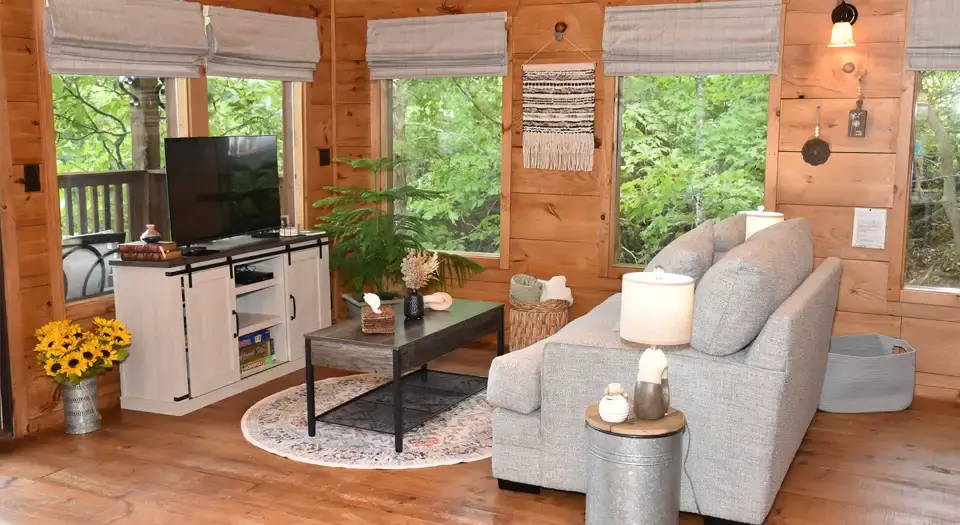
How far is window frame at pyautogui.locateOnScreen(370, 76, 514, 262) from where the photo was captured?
591 cm

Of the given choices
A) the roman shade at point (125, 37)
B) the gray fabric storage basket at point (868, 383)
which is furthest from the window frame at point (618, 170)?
the roman shade at point (125, 37)

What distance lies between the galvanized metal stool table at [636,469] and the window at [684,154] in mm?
2661

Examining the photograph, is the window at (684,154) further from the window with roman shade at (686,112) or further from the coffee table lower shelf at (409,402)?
the coffee table lower shelf at (409,402)

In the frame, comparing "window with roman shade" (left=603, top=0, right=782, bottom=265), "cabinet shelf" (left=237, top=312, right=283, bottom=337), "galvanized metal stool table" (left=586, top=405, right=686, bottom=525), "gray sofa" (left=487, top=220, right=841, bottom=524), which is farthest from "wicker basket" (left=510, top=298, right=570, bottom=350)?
"galvanized metal stool table" (left=586, top=405, right=686, bottom=525)

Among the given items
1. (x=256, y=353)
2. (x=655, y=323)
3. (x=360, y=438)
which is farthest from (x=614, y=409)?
(x=256, y=353)

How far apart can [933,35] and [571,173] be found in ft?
6.91

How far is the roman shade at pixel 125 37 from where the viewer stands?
4340mm

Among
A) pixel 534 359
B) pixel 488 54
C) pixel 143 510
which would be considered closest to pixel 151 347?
pixel 143 510

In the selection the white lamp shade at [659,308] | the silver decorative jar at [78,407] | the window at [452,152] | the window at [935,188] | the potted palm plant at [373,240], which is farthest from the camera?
the window at [452,152]

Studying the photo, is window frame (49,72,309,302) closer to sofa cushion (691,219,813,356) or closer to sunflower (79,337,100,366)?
sunflower (79,337,100,366)

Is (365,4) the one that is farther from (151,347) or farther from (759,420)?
(759,420)

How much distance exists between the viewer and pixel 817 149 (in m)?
5.13

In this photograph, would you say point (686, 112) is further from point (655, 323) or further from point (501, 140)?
point (655, 323)

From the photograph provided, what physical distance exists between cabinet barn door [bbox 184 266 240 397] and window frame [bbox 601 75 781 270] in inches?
89.0
